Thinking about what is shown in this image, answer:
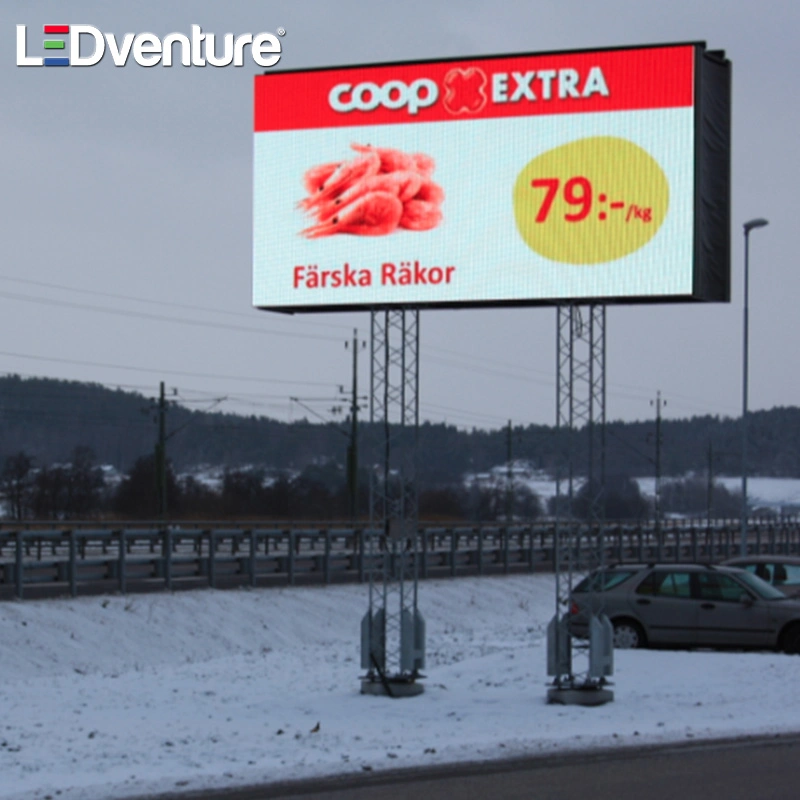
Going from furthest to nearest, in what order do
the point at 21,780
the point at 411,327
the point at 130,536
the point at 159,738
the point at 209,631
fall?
the point at 130,536 → the point at 209,631 → the point at 411,327 → the point at 159,738 → the point at 21,780

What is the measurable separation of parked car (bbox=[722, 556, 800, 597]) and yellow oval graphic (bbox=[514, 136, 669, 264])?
439 inches

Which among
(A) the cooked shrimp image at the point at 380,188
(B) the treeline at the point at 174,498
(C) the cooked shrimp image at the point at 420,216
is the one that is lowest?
(B) the treeline at the point at 174,498

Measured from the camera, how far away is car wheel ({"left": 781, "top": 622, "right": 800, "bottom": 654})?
76.0 feet

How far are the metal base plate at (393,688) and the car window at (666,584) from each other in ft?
22.5

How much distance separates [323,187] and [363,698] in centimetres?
632

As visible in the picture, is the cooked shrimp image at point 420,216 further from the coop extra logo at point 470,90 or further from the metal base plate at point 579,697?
the metal base plate at point 579,697

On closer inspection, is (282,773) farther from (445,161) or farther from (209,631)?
(209,631)

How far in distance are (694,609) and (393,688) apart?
7217mm

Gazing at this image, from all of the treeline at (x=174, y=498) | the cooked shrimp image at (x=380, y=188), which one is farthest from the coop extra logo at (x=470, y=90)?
the treeline at (x=174, y=498)

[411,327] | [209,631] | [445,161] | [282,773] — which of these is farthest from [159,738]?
[209,631]

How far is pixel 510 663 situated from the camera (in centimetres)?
2159

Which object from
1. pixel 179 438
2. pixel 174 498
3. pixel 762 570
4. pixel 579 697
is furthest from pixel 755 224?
pixel 179 438

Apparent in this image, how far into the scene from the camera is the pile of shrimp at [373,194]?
1894 cm

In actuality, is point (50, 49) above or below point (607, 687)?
above
